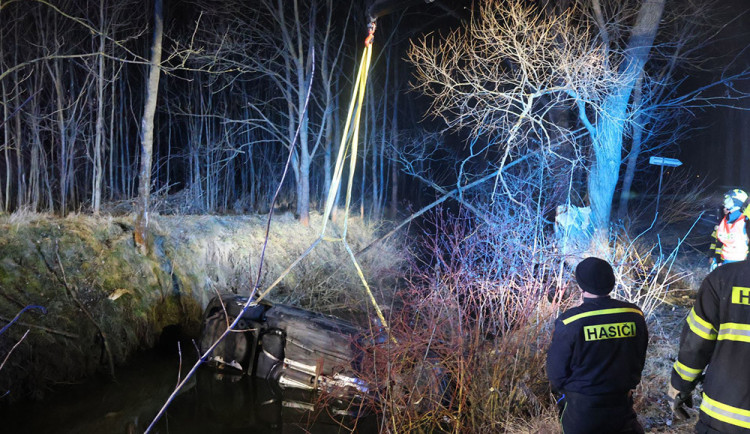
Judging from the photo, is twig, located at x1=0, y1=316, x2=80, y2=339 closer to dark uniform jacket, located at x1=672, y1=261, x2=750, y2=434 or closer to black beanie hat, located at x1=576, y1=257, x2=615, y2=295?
black beanie hat, located at x1=576, y1=257, x2=615, y2=295

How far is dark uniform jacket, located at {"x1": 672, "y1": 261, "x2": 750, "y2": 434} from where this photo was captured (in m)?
2.96

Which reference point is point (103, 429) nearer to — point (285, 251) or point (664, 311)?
point (285, 251)

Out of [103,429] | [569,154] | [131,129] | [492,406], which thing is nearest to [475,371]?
[492,406]

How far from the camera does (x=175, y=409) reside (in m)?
7.16

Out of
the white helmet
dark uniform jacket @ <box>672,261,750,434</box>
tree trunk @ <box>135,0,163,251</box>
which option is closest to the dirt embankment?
tree trunk @ <box>135,0,163,251</box>

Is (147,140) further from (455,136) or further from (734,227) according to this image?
(455,136)

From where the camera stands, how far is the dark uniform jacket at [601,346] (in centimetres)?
338

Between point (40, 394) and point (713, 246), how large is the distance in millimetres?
11372

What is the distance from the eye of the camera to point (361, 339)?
6934mm

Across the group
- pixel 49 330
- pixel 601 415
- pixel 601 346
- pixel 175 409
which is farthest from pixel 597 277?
pixel 49 330

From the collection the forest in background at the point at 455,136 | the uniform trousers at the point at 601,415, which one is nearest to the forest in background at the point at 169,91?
the forest in background at the point at 455,136

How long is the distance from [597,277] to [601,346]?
471 mm

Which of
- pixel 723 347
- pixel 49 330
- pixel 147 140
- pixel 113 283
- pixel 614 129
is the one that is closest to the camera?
pixel 723 347

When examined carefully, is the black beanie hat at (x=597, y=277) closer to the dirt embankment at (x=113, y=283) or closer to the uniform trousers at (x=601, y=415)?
the uniform trousers at (x=601, y=415)
